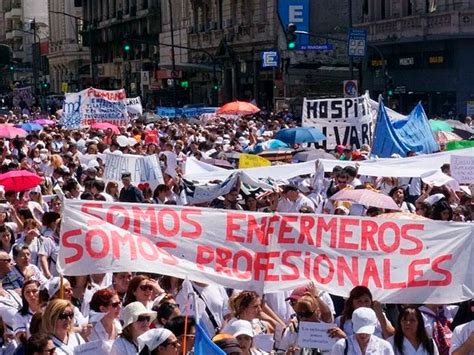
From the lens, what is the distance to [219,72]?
58.9 metres

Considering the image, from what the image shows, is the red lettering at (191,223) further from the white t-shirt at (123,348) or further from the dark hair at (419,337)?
the dark hair at (419,337)

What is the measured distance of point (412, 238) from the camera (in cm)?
820

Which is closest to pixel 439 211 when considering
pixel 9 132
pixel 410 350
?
pixel 410 350

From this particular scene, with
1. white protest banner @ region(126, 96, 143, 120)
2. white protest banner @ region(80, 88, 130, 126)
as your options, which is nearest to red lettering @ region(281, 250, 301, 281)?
white protest banner @ region(80, 88, 130, 126)

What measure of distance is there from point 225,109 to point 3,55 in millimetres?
11190

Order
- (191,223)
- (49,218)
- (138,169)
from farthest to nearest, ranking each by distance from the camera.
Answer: (138,169), (49,218), (191,223)

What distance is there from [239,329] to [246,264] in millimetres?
1087

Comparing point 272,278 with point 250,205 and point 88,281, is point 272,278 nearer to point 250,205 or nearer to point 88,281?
point 88,281

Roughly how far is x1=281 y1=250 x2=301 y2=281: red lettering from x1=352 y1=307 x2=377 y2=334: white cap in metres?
1.04

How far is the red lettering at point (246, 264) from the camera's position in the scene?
8234 millimetres

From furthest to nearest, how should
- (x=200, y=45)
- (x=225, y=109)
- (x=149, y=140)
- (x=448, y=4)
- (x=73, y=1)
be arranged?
(x=73, y=1)
(x=200, y=45)
(x=448, y=4)
(x=225, y=109)
(x=149, y=140)

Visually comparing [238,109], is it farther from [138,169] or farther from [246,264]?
[246,264]

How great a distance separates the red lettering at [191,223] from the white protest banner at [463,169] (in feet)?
20.3

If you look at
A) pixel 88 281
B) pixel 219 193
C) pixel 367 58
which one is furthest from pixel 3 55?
pixel 367 58
